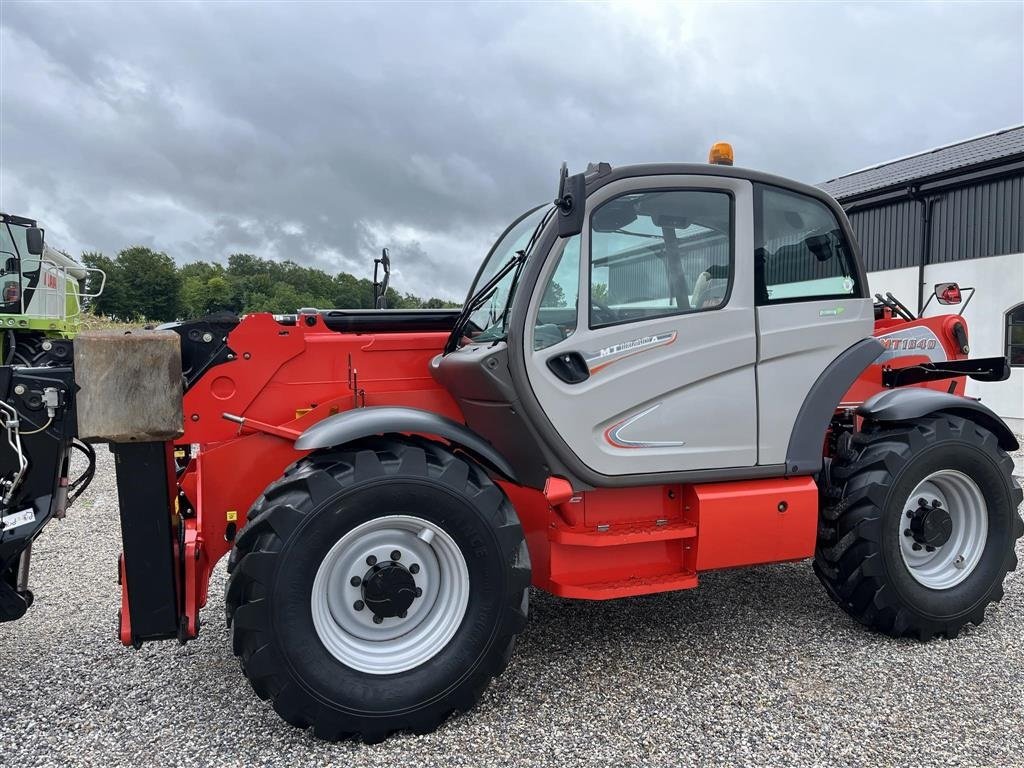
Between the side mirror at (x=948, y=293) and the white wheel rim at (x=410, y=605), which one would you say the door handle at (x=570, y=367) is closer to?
the white wheel rim at (x=410, y=605)

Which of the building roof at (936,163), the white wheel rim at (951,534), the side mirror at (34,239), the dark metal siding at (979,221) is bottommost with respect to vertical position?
the white wheel rim at (951,534)

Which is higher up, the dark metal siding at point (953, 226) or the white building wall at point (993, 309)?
the dark metal siding at point (953, 226)

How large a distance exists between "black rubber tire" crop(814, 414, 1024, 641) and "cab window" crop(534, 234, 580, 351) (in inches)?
72.2

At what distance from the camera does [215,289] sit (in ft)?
15.5

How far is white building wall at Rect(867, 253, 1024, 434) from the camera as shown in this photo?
52.9ft

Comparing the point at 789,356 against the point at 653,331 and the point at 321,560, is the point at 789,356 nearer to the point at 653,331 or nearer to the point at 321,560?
the point at 653,331

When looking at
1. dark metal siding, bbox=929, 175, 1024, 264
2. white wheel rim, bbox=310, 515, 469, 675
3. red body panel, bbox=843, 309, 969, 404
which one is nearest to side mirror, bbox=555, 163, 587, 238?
white wheel rim, bbox=310, 515, 469, 675

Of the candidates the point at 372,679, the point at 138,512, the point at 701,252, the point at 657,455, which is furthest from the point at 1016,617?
the point at 138,512

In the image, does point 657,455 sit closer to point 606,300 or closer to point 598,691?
point 606,300

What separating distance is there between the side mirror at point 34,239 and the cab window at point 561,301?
11363 mm

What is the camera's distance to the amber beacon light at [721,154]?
149 inches

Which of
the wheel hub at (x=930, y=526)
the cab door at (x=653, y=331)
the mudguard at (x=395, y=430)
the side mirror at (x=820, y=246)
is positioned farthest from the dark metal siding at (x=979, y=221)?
→ the mudguard at (x=395, y=430)

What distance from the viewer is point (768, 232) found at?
3.76 meters

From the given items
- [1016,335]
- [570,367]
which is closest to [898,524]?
[570,367]
